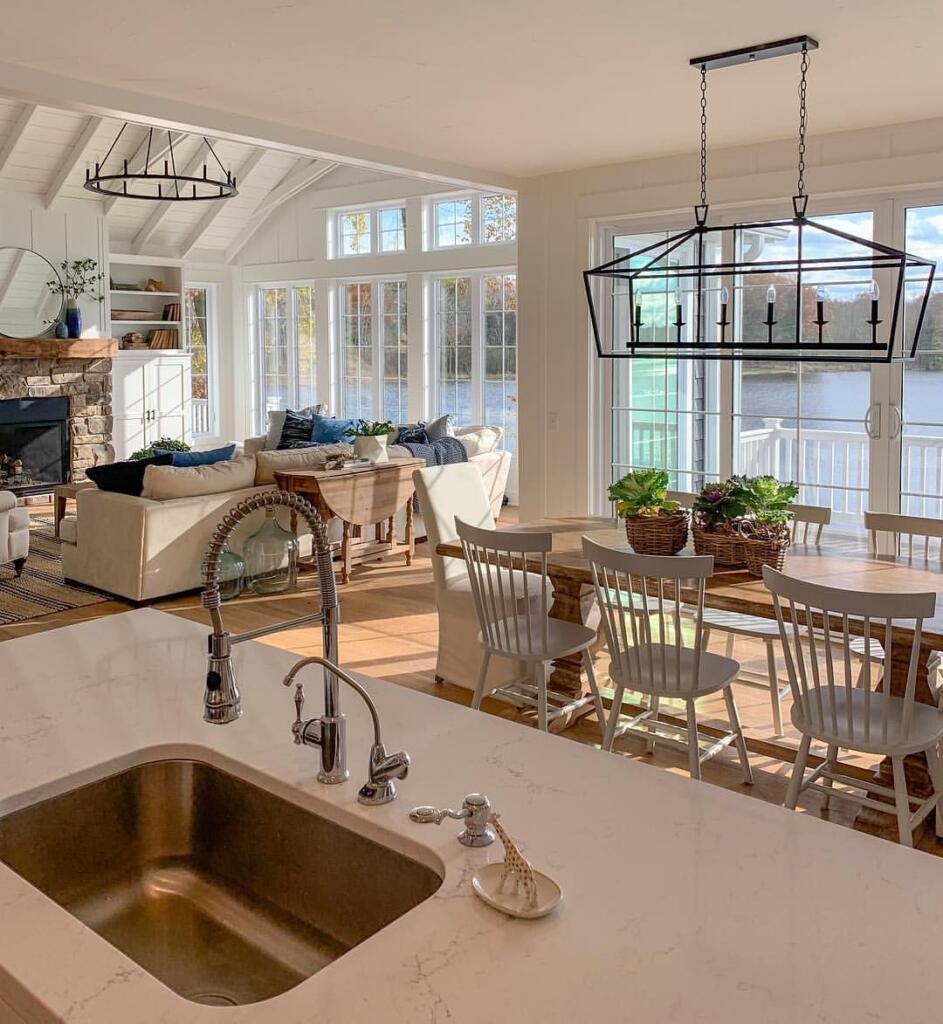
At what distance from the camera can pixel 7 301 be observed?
385 inches

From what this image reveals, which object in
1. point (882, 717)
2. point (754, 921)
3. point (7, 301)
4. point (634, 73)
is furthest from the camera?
point (7, 301)

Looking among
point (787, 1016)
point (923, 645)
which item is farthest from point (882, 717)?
point (787, 1016)

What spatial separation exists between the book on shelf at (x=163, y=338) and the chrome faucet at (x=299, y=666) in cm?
1024

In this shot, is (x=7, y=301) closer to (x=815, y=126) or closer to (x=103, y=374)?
(x=103, y=374)

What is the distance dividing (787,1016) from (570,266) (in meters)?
5.58

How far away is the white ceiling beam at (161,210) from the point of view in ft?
32.9

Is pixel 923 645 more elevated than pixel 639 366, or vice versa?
pixel 639 366

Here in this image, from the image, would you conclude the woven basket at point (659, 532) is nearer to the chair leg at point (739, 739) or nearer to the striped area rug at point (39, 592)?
the chair leg at point (739, 739)

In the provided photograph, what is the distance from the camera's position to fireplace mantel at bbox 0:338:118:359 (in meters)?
9.59

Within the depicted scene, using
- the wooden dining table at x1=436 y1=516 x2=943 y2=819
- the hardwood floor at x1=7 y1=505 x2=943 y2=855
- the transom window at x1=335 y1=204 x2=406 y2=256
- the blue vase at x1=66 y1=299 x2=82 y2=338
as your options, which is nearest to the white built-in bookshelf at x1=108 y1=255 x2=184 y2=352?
the blue vase at x1=66 y1=299 x2=82 y2=338

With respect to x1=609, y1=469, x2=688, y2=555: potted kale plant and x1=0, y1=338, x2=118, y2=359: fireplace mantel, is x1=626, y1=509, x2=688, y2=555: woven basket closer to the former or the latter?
x1=609, y1=469, x2=688, y2=555: potted kale plant

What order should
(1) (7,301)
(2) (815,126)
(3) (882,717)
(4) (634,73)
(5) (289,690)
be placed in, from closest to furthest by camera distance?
(5) (289,690) < (3) (882,717) < (4) (634,73) < (2) (815,126) < (1) (7,301)

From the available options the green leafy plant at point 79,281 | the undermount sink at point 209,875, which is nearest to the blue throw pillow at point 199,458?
the green leafy plant at point 79,281

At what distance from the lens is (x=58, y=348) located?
987cm
